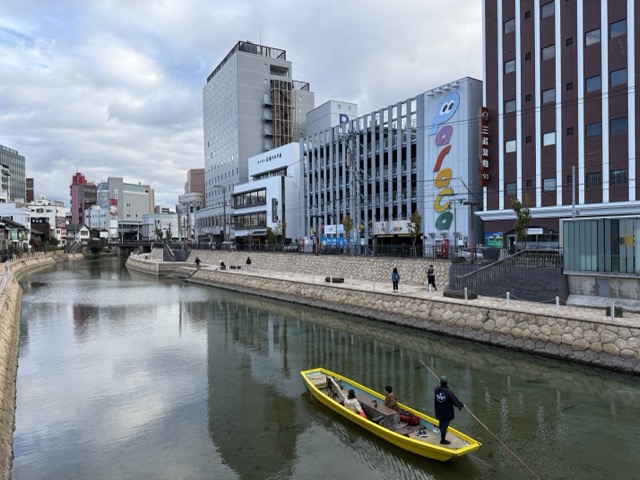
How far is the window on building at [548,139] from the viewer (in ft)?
134

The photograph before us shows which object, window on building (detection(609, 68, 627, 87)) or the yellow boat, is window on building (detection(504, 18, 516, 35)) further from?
the yellow boat

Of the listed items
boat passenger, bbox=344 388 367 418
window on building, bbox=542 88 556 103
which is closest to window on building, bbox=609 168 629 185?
window on building, bbox=542 88 556 103

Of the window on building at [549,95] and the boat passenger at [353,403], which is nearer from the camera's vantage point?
the boat passenger at [353,403]

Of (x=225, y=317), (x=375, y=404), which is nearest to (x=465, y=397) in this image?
(x=375, y=404)

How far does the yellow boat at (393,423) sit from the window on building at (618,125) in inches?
1354

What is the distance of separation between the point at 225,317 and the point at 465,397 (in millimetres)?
23695

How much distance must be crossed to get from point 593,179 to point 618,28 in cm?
1254

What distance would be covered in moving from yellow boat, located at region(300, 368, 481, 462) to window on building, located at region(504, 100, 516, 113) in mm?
37792

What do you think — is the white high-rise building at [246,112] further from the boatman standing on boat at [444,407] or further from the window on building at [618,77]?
the boatman standing on boat at [444,407]

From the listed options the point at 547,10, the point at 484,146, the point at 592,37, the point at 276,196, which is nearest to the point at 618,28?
the point at 592,37

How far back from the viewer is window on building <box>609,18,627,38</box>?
118ft

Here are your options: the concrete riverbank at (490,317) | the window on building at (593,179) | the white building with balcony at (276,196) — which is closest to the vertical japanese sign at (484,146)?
the window on building at (593,179)

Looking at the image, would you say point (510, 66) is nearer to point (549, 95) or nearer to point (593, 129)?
point (549, 95)

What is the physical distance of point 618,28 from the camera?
36.2m
